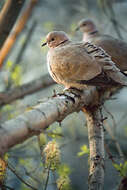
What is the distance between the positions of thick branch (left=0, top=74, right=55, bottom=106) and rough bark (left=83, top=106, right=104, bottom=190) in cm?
95

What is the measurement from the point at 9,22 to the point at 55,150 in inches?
40.6

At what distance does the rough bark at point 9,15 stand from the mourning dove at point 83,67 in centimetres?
48

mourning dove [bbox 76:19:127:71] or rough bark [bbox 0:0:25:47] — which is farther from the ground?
rough bark [bbox 0:0:25:47]


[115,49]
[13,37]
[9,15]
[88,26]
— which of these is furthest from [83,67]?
[13,37]

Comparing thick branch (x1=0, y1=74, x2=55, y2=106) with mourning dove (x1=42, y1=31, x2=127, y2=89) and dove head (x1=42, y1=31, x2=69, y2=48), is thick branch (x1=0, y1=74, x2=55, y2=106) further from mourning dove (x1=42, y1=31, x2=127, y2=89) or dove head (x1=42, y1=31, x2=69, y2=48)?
mourning dove (x1=42, y1=31, x2=127, y2=89)

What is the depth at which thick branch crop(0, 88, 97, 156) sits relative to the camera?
24.5 inches

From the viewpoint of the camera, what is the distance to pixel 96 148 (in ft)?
3.86

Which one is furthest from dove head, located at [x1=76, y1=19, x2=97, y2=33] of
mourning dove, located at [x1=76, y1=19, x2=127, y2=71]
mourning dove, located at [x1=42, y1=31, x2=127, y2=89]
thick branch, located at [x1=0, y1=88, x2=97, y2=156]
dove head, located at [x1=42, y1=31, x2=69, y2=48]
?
thick branch, located at [x1=0, y1=88, x2=97, y2=156]

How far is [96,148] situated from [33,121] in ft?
1.74

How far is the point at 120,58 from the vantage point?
1736 mm

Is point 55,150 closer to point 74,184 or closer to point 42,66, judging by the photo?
point 74,184

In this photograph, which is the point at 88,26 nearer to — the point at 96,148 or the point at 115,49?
the point at 115,49

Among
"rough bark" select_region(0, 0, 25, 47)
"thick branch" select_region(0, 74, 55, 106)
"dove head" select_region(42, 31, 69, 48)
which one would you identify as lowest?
"thick branch" select_region(0, 74, 55, 106)

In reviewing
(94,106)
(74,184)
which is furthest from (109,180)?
(94,106)
